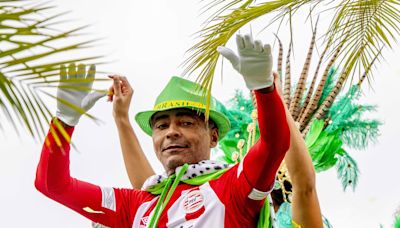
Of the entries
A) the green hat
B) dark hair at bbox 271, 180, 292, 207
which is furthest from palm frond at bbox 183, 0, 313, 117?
dark hair at bbox 271, 180, 292, 207

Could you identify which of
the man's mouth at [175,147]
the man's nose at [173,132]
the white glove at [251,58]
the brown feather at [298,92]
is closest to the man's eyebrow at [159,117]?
the man's nose at [173,132]

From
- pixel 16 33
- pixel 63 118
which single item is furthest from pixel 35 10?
pixel 63 118

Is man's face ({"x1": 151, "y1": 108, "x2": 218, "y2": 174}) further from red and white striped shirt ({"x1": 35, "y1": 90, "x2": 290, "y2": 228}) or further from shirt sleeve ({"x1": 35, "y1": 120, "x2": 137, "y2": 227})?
shirt sleeve ({"x1": 35, "y1": 120, "x2": 137, "y2": 227})

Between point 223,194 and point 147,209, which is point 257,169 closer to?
point 223,194

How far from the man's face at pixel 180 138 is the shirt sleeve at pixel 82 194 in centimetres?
31

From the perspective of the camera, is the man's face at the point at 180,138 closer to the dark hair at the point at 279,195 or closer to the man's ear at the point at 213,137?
the man's ear at the point at 213,137

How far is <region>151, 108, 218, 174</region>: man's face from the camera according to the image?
4.08 meters

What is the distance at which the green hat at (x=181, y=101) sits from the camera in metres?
4.22

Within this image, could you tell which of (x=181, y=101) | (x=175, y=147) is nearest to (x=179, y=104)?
(x=181, y=101)

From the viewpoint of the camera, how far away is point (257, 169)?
3.58m

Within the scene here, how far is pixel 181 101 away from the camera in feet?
13.8

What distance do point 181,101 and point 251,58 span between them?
103cm

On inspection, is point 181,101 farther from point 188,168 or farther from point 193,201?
point 193,201

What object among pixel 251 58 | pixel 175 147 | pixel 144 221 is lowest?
pixel 144 221
